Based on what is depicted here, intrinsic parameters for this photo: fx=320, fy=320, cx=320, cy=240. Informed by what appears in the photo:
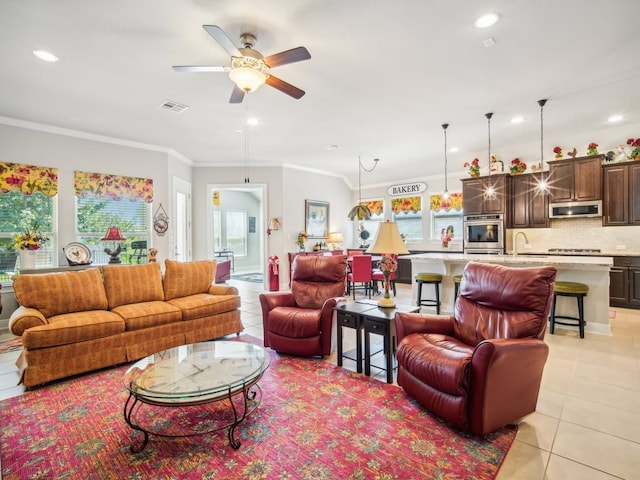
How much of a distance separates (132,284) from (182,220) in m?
3.46

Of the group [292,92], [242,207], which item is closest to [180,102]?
[292,92]

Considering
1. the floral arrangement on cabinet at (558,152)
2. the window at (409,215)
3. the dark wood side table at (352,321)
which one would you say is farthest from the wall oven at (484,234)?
the dark wood side table at (352,321)

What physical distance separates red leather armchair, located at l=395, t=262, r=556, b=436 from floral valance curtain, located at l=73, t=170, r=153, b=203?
16.3ft

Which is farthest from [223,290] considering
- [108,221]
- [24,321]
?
[108,221]

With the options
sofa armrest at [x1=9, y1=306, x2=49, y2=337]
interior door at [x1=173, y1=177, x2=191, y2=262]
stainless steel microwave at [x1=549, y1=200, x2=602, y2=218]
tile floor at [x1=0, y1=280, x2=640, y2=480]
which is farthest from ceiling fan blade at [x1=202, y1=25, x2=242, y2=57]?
stainless steel microwave at [x1=549, y1=200, x2=602, y2=218]

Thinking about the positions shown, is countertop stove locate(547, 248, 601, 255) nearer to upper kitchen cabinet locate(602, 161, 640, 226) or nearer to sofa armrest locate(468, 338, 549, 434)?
upper kitchen cabinet locate(602, 161, 640, 226)

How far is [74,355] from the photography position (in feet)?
9.34

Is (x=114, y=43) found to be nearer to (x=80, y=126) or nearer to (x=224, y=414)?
(x=80, y=126)

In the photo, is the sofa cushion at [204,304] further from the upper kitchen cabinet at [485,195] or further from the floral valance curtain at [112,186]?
the upper kitchen cabinet at [485,195]

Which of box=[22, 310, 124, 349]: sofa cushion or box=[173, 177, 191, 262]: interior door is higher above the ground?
box=[173, 177, 191, 262]: interior door

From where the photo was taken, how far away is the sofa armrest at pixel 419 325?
2.61 metres

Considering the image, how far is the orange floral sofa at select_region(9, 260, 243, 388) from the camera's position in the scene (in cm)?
273

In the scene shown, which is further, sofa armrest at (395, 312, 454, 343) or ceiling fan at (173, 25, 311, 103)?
sofa armrest at (395, 312, 454, 343)

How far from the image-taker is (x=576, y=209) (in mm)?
5613
